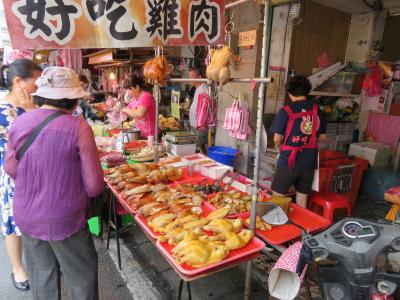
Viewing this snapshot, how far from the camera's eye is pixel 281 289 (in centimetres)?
152

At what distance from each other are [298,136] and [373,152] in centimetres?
281

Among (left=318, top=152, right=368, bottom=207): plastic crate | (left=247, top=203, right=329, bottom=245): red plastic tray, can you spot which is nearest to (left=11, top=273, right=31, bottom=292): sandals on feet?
(left=247, top=203, right=329, bottom=245): red plastic tray

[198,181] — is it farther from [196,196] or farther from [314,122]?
[314,122]

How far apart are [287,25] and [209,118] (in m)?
2.44

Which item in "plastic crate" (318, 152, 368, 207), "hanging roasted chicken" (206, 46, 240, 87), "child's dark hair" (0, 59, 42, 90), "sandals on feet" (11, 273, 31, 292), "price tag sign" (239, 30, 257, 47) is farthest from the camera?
"price tag sign" (239, 30, 257, 47)

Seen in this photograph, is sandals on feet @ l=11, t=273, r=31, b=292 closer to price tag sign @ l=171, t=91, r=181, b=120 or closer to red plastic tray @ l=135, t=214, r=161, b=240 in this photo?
red plastic tray @ l=135, t=214, r=161, b=240

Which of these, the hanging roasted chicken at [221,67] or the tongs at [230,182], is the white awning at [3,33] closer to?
the hanging roasted chicken at [221,67]

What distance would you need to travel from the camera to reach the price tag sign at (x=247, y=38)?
5036 mm

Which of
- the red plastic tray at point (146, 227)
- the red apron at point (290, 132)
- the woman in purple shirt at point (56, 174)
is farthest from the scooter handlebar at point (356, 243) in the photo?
the red apron at point (290, 132)

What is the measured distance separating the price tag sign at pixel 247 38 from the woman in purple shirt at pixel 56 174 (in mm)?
3788

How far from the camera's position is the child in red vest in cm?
356

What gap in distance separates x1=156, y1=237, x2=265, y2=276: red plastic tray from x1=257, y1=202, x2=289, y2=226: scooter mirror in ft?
1.11

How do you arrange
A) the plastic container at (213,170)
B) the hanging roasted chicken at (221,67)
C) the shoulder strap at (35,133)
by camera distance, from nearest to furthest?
the shoulder strap at (35,133) < the hanging roasted chicken at (221,67) < the plastic container at (213,170)

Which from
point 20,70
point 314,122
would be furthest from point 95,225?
point 314,122
